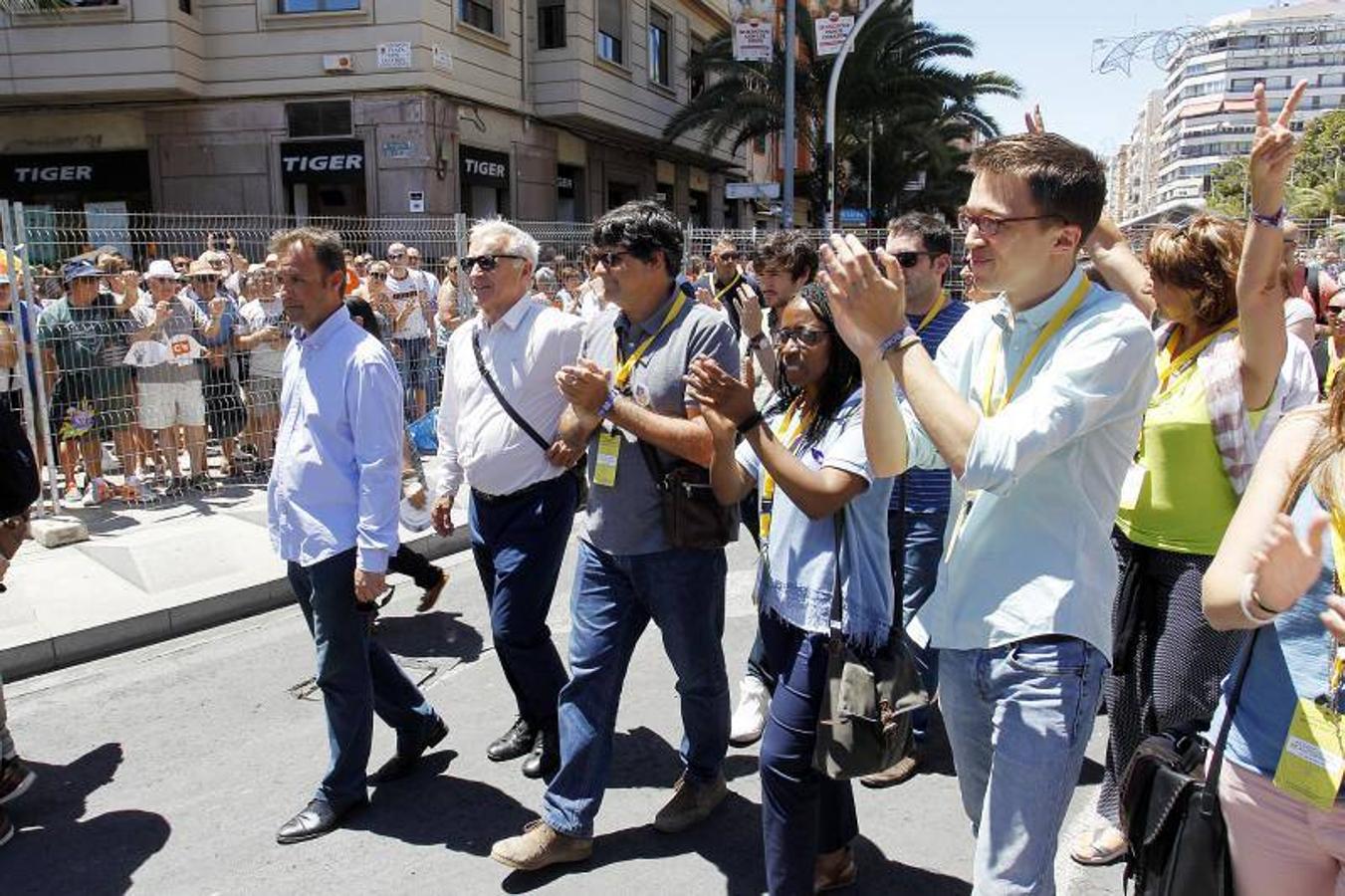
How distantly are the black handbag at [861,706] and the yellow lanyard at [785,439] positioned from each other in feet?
1.31

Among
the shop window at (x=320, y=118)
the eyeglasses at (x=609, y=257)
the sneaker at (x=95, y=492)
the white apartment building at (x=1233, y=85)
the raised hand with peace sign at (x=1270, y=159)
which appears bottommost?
the sneaker at (x=95, y=492)

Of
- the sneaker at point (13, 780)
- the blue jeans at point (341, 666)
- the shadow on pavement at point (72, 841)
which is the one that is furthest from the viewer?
the sneaker at point (13, 780)

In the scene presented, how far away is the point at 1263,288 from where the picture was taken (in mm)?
2809

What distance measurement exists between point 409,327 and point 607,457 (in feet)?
25.3

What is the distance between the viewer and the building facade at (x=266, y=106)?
18922 millimetres

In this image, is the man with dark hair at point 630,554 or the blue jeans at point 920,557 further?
the blue jeans at point 920,557

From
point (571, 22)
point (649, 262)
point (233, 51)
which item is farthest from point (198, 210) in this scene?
point (649, 262)

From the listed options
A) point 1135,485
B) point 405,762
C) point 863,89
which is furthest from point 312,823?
point 863,89

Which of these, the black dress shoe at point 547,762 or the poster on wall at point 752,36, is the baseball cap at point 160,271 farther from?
the poster on wall at point 752,36

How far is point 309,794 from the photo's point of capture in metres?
3.97

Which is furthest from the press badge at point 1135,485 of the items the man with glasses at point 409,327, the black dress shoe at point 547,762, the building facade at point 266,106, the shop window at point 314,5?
the shop window at point 314,5

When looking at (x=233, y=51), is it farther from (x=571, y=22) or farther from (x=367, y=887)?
(x=367, y=887)

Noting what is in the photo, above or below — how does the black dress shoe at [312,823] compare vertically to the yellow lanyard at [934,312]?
below

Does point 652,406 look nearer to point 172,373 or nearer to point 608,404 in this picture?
point 608,404
